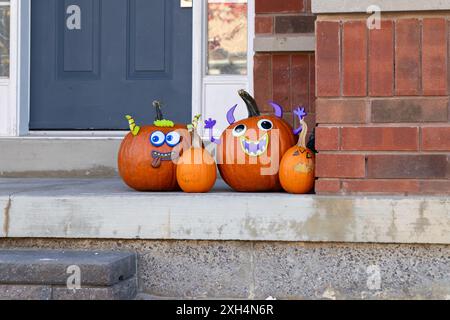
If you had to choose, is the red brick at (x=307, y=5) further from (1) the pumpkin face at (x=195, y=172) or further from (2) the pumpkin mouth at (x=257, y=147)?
(1) the pumpkin face at (x=195, y=172)

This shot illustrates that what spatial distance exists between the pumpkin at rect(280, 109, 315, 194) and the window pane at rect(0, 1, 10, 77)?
2.42 m

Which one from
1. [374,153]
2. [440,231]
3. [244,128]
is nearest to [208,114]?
[244,128]

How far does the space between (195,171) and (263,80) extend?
1.11 metres

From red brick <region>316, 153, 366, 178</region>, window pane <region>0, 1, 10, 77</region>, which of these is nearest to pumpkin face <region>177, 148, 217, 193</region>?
red brick <region>316, 153, 366, 178</region>

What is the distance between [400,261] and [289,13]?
1.78 meters

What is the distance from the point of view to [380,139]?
296cm

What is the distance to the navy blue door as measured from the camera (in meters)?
4.57

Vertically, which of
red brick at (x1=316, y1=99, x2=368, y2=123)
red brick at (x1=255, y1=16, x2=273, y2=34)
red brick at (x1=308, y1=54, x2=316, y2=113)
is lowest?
red brick at (x1=316, y1=99, x2=368, y2=123)

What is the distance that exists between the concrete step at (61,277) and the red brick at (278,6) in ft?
6.40

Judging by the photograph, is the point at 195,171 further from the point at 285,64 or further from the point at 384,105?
the point at 285,64

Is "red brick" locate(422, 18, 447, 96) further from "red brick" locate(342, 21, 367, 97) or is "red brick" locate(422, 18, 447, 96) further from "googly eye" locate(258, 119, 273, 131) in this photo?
"googly eye" locate(258, 119, 273, 131)

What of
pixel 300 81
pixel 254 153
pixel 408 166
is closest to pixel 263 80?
pixel 300 81
